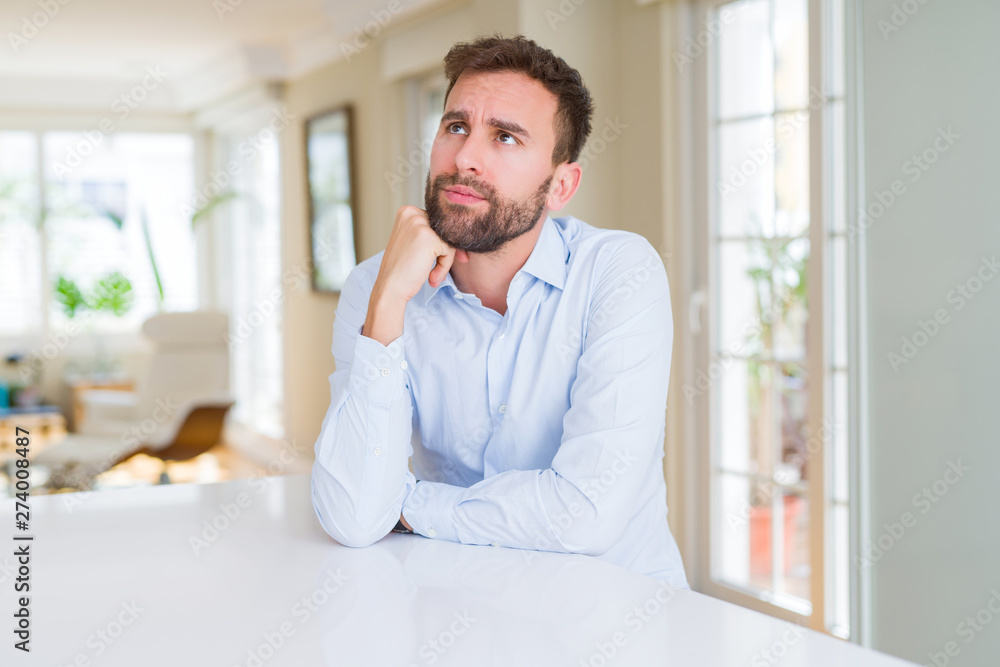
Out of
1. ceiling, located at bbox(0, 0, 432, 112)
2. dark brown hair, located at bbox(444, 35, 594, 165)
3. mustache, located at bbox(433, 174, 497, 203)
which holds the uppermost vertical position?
ceiling, located at bbox(0, 0, 432, 112)

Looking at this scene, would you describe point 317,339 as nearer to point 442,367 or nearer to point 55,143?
point 55,143

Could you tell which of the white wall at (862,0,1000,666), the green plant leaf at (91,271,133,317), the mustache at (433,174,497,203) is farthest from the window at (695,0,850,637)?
the green plant leaf at (91,271,133,317)

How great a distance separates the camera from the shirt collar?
1.44 meters

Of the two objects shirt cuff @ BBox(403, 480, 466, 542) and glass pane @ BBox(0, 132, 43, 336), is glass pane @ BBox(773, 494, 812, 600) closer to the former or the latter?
shirt cuff @ BBox(403, 480, 466, 542)

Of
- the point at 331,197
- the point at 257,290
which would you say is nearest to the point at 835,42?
the point at 331,197

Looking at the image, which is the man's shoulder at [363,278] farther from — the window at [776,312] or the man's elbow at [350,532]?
the window at [776,312]

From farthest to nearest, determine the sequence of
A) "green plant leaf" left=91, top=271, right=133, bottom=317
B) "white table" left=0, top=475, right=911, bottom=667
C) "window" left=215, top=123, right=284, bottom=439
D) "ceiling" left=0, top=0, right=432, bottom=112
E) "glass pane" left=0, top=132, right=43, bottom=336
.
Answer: "green plant leaf" left=91, top=271, right=133, bottom=317, "glass pane" left=0, top=132, right=43, bottom=336, "window" left=215, top=123, right=284, bottom=439, "ceiling" left=0, top=0, right=432, bottom=112, "white table" left=0, top=475, right=911, bottom=667

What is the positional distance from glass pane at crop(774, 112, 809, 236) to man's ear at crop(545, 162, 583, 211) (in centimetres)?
150

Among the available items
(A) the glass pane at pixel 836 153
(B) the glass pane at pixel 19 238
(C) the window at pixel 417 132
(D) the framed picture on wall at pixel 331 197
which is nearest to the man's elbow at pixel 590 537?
(A) the glass pane at pixel 836 153

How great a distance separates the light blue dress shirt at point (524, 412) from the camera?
1.17 metres

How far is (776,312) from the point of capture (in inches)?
116

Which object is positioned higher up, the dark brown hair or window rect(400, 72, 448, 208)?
window rect(400, 72, 448, 208)

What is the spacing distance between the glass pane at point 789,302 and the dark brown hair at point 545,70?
4.98 ft

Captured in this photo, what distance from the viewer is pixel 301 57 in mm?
5703
